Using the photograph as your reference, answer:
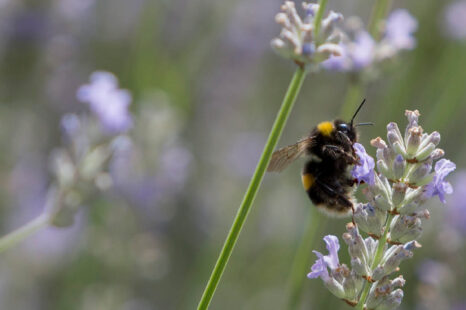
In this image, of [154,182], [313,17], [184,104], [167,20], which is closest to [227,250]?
[313,17]

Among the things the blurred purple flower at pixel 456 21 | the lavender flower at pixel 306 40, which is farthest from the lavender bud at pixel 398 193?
the blurred purple flower at pixel 456 21

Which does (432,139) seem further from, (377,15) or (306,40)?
(377,15)

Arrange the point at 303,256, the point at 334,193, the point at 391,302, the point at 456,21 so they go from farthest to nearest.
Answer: the point at 456,21, the point at 303,256, the point at 334,193, the point at 391,302

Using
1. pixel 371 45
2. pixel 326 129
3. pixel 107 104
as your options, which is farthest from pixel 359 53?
pixel 107 104

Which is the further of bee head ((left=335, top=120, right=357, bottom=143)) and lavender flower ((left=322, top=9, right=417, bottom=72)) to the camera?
lavender flower ((left=322, top=9, right=417, bottom=72))

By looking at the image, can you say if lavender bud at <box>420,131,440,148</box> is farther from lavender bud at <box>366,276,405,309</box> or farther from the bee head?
the bee head

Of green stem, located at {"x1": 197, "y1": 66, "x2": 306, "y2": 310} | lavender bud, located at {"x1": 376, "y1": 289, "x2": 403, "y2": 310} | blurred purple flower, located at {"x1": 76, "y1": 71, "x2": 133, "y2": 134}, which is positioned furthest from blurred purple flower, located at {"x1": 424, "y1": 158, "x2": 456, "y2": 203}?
blurred purple flower, located at {"x1": 76, "y1": 71, "x2": 133, "y2": 134}
